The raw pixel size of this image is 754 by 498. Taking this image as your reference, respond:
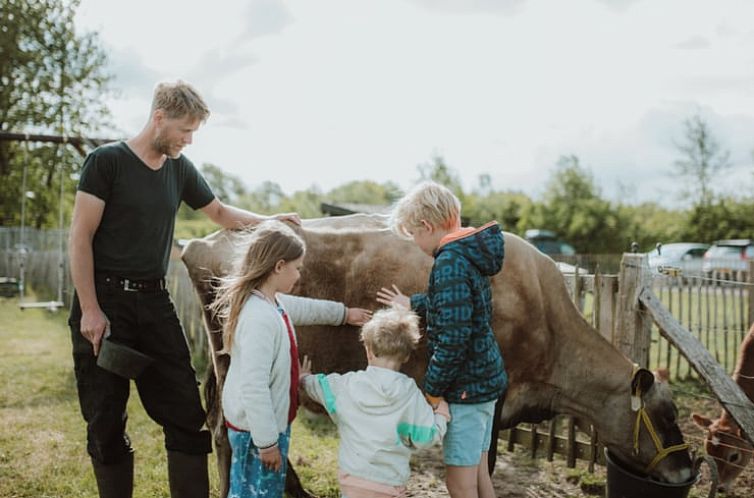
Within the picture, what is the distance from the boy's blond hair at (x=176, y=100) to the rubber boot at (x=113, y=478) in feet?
6.28

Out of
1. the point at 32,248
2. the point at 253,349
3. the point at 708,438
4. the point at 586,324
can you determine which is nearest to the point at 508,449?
the point at 708,438

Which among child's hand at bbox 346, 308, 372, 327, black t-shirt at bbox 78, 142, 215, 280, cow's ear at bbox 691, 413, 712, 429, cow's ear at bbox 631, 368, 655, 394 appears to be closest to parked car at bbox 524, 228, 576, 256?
cow's ear at bbox 691, 413, 712, 429

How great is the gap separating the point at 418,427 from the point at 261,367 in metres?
0.76

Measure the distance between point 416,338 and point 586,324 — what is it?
5.94ft

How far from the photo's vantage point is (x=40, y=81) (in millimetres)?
23078

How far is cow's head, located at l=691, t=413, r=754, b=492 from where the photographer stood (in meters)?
5.11

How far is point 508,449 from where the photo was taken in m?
6.16

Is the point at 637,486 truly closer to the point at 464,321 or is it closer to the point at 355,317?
the point at 464,321

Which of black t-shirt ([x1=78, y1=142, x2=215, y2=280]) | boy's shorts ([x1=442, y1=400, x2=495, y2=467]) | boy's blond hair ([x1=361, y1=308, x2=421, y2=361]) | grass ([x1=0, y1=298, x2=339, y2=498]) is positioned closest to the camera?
boy's blond hair ([x1=361, y1=308, x2=421, y2=361])

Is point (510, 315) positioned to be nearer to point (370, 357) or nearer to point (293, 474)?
point (370, 357)

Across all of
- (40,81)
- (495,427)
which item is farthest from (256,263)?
(40,81)

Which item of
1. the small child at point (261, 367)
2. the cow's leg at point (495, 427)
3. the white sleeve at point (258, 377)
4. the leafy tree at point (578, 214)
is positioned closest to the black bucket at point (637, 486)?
the cow's leg at point (495, 427)

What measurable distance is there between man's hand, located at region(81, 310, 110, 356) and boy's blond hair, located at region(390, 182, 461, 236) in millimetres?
1605

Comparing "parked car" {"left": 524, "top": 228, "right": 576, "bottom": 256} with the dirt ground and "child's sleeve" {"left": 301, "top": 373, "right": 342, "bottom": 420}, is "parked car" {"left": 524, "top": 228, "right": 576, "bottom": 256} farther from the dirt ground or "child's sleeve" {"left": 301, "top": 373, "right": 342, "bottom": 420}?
"child's sleeve" {"left": 301, "top": 373, "right": 342, "bottom": 420}
